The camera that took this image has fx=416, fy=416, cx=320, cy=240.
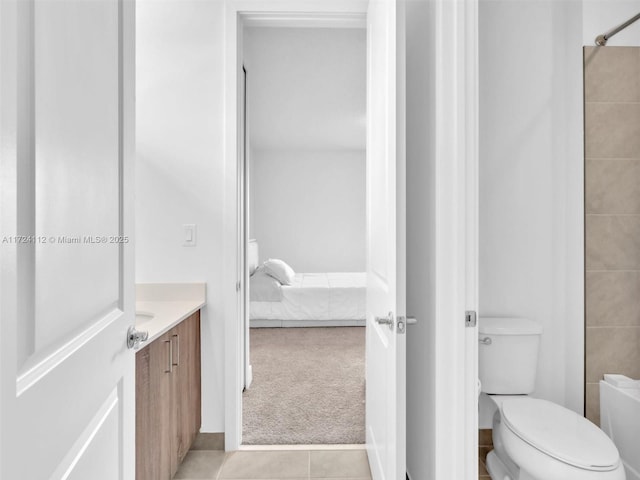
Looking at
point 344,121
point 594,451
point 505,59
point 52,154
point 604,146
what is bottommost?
point 594,451

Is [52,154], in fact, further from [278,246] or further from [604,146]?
[278,246]

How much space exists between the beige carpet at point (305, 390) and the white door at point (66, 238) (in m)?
1.45

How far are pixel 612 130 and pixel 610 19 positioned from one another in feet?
1.78

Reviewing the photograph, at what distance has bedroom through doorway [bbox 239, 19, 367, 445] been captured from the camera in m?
2.70

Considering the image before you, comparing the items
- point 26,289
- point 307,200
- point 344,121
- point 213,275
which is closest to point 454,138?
point 26,289

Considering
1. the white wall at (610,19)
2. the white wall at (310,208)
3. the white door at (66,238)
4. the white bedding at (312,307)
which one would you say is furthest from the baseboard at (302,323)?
the white door at (66,238)

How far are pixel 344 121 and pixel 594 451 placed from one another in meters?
4.46

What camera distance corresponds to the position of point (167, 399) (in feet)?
5.50

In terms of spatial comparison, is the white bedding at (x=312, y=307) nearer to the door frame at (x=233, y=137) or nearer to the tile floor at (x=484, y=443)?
the door frame at (x=233, y=137)

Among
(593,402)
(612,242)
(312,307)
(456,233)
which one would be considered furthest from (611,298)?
(312,307)

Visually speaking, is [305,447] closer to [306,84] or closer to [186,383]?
[186,383]

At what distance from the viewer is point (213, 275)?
87.5 inches

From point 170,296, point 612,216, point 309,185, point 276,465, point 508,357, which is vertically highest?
point 309,185

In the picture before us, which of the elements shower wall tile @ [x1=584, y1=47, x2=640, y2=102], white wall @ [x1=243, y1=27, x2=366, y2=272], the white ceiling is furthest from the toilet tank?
white wall @ [x1=243, y1=27, x2=366, y2=272]
